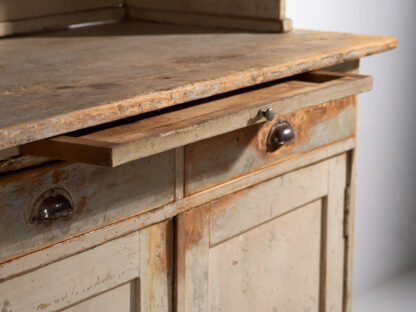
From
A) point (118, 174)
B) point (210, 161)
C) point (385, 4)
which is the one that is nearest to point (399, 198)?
point (385, 4)

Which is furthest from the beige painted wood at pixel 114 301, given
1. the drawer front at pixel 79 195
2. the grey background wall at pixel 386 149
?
the grey background wall at pixel 386 149

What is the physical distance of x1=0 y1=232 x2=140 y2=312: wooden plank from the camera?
1.05 meters

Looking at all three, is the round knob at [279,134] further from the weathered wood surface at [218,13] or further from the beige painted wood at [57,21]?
the beige painted wood at [57,21]

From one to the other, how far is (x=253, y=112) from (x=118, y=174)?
0.23 meters

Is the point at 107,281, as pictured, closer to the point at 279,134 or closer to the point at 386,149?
the point at 279,134

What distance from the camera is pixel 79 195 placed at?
1.10 metres

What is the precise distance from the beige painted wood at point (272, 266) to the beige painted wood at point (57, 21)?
0.74 metres

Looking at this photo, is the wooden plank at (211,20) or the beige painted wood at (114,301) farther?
the wooden plank at (211,20)

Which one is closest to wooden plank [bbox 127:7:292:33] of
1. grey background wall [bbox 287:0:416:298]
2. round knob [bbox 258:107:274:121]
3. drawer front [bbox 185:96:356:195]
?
drawer front [bbox 185:96:356:195]

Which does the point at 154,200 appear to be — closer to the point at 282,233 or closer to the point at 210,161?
the point at 210,161

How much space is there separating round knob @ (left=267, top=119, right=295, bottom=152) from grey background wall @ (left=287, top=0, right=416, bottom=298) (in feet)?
3.58

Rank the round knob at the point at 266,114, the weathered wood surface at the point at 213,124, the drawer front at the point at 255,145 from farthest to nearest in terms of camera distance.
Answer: the drawer front at the point at 255,145 < the round knob at the point at 266,114 < the weathered wood surface at the point at 213,124

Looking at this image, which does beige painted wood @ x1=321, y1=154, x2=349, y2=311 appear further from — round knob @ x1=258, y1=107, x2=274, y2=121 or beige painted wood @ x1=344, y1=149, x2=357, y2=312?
round knob @ x1=258, y1=107, x2=274, y2=121

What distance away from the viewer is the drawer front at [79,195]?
1014 millimetres
